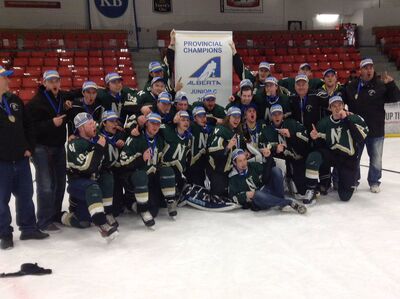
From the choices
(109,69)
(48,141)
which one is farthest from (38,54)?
(48,141)

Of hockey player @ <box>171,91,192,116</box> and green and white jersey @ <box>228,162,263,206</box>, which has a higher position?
hockey player @ <box>171,91,192,116</box>

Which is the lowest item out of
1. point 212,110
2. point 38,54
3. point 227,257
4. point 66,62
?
point 227,257

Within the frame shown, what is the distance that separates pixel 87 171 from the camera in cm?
356

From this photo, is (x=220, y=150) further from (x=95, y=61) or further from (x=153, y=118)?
(x=95, y=61)

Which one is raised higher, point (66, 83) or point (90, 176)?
point (66, 83)

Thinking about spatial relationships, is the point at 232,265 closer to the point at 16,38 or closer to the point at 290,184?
the point at 290,184

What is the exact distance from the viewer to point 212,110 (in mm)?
4805

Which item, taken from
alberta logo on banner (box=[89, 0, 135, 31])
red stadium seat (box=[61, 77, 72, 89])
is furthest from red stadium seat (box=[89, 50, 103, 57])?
red stadium seat (box=[61, 77, 72, 89])

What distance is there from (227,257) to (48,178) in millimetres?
1789

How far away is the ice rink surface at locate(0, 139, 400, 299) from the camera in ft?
8.41

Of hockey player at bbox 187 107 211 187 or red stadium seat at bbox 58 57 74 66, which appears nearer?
hockey player at bbox 187 107 211 187

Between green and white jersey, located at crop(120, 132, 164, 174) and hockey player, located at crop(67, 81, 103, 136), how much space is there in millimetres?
551

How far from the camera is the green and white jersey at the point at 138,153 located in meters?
3.83

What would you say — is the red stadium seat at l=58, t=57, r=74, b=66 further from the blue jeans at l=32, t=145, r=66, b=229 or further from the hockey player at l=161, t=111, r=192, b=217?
the blue jeans at l=32, t=145, r=66, b=229
